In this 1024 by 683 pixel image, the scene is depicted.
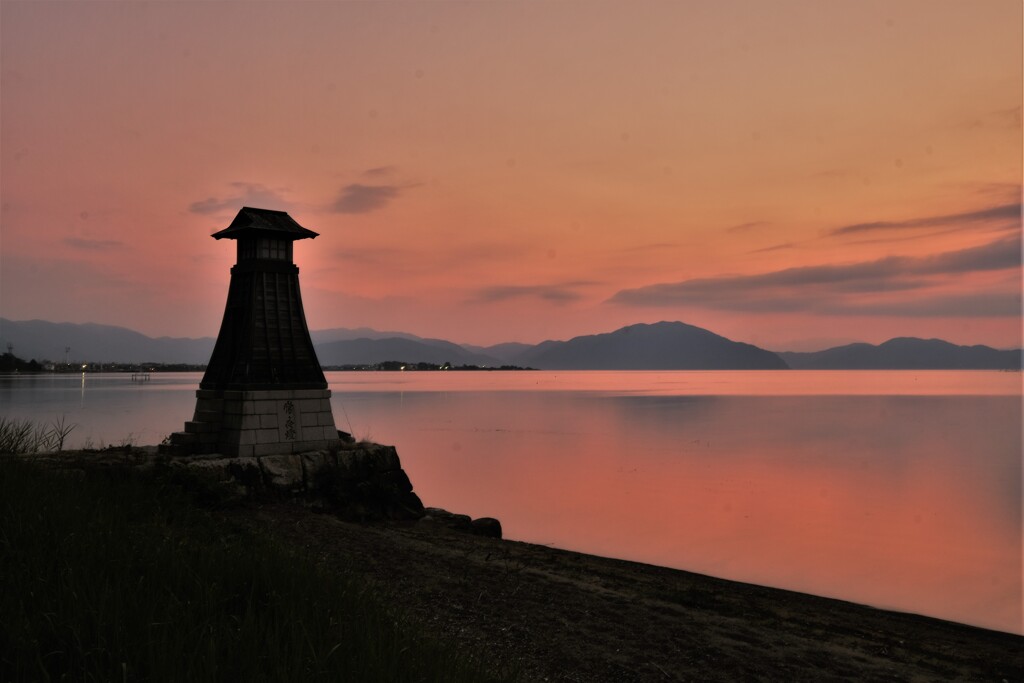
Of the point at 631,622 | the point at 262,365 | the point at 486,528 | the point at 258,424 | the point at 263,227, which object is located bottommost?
the point at 486,528

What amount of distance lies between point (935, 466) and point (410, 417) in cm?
7093

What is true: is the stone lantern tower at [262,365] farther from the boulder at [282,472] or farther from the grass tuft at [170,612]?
the grass tuft at [170,612]

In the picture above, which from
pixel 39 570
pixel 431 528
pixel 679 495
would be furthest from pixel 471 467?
pixel 39 570

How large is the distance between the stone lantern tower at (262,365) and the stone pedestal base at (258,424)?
36mm

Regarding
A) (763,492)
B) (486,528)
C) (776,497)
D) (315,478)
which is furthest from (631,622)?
(763,492)

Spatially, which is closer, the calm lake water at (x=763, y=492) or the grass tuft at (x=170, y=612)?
the grass tuft at (x=170, y=612)

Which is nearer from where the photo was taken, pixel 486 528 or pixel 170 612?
pixel 170 612

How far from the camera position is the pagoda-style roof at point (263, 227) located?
79.5 feet

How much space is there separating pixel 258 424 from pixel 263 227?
7225 mm

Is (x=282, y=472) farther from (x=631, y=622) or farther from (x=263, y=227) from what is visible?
(x=631, y=622)

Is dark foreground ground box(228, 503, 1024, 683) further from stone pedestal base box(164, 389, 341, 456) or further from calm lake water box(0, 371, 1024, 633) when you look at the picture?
calm lake water box(0, 371, 1024, 633)

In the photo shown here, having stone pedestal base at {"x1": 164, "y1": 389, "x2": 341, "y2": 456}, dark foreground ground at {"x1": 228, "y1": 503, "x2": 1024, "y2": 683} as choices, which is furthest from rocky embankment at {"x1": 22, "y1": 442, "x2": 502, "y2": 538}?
dark foreground ground at {"x1": 228, "y1": 503, "x2": 1024, "y2": 683}

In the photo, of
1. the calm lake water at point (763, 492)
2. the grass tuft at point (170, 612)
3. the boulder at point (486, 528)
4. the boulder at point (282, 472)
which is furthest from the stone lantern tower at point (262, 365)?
the calm lake water at point (763, 492)

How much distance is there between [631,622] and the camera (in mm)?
A: 14359
